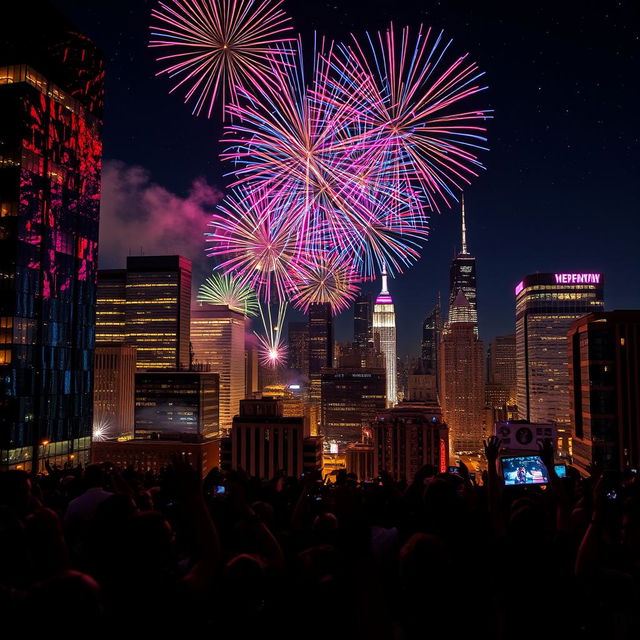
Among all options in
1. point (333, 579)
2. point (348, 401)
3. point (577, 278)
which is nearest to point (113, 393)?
point (348, 401)

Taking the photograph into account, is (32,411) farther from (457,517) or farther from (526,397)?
(526,397)

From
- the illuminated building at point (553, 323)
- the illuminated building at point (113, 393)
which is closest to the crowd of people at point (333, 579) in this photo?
the illuminated building at point (113, 393)

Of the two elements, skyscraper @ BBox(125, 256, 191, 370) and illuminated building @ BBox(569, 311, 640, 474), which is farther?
skyscraper @ BBox(125, 256, 191, 370)

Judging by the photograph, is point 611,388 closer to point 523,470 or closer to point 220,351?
point 523,470

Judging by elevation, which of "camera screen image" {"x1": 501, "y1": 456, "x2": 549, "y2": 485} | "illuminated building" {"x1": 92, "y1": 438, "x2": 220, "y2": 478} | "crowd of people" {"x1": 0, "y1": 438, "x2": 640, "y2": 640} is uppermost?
"crowd of people" {"x1": 0, "y1": 438, "x2": 640, "y2": 640}

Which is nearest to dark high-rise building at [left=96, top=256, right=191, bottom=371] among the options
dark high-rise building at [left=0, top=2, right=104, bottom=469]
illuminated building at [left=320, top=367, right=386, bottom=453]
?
illuminated building at [left=320, top=367, right=386, bottom=453]

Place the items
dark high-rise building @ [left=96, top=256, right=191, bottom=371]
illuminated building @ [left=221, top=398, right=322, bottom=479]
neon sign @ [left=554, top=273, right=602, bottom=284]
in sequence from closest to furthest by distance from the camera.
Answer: illuminated building @ [left=221, top=398, right=322, bottom=479], neon sign @ [left=554, top=273, right=602, bottom=284], dark high-rise building @ [left=96, top=256, right=191, bottom=371]

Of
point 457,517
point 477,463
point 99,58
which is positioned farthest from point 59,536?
point 477,463

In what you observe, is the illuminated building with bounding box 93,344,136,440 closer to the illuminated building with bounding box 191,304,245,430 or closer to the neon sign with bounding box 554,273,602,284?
the illuminated building with bounding box 191,304,245,430
